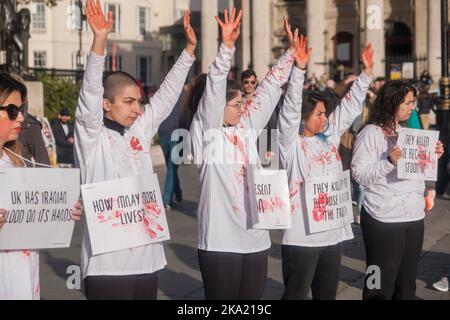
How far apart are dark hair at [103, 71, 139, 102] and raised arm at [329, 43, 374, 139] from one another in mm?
1946

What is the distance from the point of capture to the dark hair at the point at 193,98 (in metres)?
6.00

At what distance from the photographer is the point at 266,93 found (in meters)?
5.98

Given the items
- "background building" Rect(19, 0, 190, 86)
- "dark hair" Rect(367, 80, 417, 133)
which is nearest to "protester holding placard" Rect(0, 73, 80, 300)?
"dark hair" Rect(367, 80, 417, 133)

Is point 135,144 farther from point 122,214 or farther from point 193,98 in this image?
point 193,98

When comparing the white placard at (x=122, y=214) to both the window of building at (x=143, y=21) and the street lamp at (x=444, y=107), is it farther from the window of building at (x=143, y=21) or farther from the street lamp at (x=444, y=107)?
the window of building at (x=143, y=21)

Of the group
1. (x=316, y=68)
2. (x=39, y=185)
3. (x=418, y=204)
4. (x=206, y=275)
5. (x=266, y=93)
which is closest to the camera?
(x=39, y=185)

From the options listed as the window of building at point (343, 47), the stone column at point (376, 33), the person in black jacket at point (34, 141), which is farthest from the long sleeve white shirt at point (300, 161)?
the window of building at point (343, 47)

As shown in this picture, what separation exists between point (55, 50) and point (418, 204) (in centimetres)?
6338

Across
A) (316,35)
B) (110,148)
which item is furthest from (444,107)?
(316,35)

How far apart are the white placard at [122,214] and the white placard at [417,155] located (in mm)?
2205

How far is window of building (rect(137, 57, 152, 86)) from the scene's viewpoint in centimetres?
6941

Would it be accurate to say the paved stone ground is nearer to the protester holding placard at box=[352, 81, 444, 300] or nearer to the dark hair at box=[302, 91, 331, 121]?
the protester holding placard at box=[352, 81, 444, 300]
